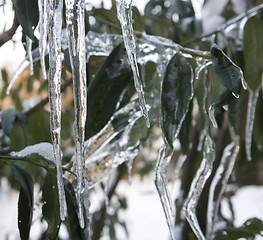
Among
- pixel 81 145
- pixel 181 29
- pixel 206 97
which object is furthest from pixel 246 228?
pixel 181 29

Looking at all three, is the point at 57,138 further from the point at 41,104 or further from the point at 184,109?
the point at 41,104

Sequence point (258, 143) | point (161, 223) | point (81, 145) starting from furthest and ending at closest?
point (161, 223) → point (258, 143) → point (81, 145)

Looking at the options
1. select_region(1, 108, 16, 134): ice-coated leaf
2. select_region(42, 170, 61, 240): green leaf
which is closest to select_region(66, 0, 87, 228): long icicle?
select_region(42, 170, 61, 240): green leaf

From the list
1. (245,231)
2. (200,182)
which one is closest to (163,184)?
(200,182)

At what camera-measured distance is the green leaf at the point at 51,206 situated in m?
0.44

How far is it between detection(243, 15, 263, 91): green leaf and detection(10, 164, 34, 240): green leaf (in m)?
0.33

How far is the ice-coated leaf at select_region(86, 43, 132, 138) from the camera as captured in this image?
491mm

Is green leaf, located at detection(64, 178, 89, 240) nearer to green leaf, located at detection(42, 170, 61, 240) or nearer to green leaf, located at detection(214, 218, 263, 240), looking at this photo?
green leaf, located at detection(42, 170, 61, 240)

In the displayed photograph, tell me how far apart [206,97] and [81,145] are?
0.19 m

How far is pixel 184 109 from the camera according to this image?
0.48m

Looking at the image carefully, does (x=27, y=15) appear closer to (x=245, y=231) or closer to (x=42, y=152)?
(x=42, y=152)

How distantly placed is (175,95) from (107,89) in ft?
0.26

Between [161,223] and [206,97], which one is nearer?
[206,97]

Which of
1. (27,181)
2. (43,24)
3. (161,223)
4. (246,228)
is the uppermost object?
(43,24)
